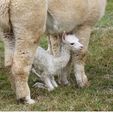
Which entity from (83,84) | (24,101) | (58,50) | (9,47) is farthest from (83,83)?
(9,47)

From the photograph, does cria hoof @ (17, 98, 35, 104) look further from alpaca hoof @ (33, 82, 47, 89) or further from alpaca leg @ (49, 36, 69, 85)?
alpaca leg @ (49, 36, 69, 85)

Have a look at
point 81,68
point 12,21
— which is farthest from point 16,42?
point 81,68

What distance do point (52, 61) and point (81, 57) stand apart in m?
0.55

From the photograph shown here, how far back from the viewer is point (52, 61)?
7.21 metres

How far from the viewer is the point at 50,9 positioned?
22.1ft

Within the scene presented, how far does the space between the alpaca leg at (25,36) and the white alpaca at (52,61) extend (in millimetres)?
880

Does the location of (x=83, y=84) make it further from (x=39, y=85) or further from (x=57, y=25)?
(x=57, y=25)

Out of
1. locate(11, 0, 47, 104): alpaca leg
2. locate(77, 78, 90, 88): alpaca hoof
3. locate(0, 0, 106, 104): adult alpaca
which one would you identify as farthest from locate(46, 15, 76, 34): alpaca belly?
locate(77, 78, 90, 88): alpaca hoof

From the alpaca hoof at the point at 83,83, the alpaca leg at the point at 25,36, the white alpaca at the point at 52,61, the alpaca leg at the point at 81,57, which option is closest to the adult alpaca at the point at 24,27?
the alpaca leg at the point at 25,36

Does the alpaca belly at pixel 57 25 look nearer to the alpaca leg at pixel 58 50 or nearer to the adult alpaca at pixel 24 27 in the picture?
the adult alpaca at pixel 24 27

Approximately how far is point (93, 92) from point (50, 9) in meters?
1.39

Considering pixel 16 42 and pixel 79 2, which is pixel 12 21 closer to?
pixel 16 42

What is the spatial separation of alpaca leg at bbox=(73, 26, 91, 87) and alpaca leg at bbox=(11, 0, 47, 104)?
49.3 inches

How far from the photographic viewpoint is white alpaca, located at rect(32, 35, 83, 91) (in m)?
7.12
